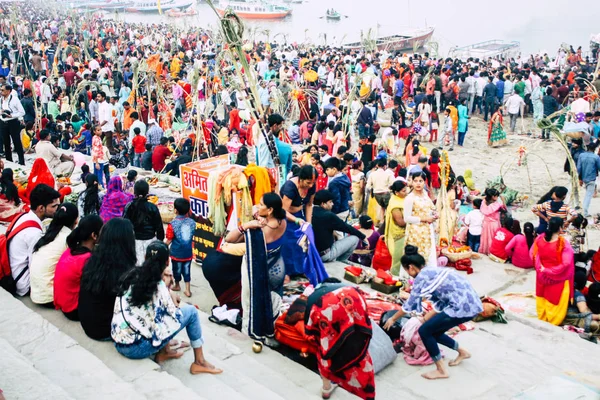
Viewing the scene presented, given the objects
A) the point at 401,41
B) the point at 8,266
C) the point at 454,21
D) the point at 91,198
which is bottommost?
the point at 8,266

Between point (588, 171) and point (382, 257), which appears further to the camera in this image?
point (588, 171)

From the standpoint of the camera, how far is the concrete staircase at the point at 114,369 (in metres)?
3.00

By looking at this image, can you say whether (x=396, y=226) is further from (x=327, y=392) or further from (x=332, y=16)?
(x=332, y=16)

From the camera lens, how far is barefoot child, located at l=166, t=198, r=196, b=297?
5207 millimetres

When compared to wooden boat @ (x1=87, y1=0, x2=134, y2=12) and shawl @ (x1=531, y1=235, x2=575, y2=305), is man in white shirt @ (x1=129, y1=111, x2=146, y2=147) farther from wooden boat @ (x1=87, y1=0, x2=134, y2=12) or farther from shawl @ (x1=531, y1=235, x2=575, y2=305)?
wooden boat @ (x1=87, y1=0, x2=134, y2=12)

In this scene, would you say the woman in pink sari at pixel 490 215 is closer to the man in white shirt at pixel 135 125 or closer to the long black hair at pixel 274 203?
the long black hair at pixel 274 203

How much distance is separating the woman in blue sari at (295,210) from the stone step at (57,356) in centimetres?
201

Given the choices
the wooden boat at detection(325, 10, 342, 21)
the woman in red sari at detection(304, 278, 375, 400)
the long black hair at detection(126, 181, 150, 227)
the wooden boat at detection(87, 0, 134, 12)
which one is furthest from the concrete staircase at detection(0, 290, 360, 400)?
the wooden boat at detection(87, 0, 134, 12)

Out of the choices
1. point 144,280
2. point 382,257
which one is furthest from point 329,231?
point 144,280

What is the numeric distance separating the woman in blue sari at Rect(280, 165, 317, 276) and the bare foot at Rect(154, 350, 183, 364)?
5.09ft

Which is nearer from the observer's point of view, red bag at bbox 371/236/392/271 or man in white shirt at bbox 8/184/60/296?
man in white shirt at bbox 8/184/60/296

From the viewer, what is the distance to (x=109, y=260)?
3.57 meters

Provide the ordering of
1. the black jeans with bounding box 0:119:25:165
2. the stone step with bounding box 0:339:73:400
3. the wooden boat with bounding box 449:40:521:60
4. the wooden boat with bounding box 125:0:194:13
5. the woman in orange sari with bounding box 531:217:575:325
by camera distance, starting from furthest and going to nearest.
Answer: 1. the wooden boat with bounding box 125:0:194:13
2. the wooden boat with bounding box 449:40:521:60
3. the black jeans with bounding box 0:119:25:165
4. the woman in orange sari with bounding box 531:217:575:325
5. the stone step with bounding box 0:339:73:400

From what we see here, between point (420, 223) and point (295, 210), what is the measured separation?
1.25 meters
